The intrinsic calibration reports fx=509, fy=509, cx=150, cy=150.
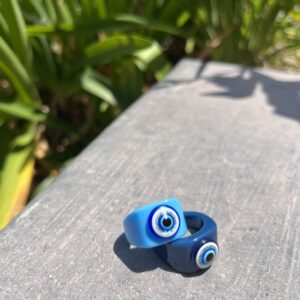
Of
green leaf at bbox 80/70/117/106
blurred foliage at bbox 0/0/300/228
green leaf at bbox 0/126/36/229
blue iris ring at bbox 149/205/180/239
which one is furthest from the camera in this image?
green leaf at bbox 80/70/117/106

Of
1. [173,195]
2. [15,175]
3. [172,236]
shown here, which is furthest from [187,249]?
[15,175]

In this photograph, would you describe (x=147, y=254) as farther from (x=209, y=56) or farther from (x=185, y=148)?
(x=209, y=56)

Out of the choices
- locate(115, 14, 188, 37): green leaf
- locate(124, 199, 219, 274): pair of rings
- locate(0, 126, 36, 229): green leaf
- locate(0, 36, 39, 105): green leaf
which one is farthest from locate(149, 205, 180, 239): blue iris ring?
locate(115, 14, 188, 37): green leaf

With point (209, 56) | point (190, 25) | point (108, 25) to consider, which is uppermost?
point (108, 25)

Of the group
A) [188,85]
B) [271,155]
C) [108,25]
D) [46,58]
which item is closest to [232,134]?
[271,155]

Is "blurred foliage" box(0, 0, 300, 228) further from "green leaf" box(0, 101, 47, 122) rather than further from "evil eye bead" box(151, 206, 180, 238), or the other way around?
"evil eye bead" box(151, 206, 180, 238)

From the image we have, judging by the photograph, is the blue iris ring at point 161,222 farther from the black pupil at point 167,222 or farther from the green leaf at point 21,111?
the green leaf at point 21,111
